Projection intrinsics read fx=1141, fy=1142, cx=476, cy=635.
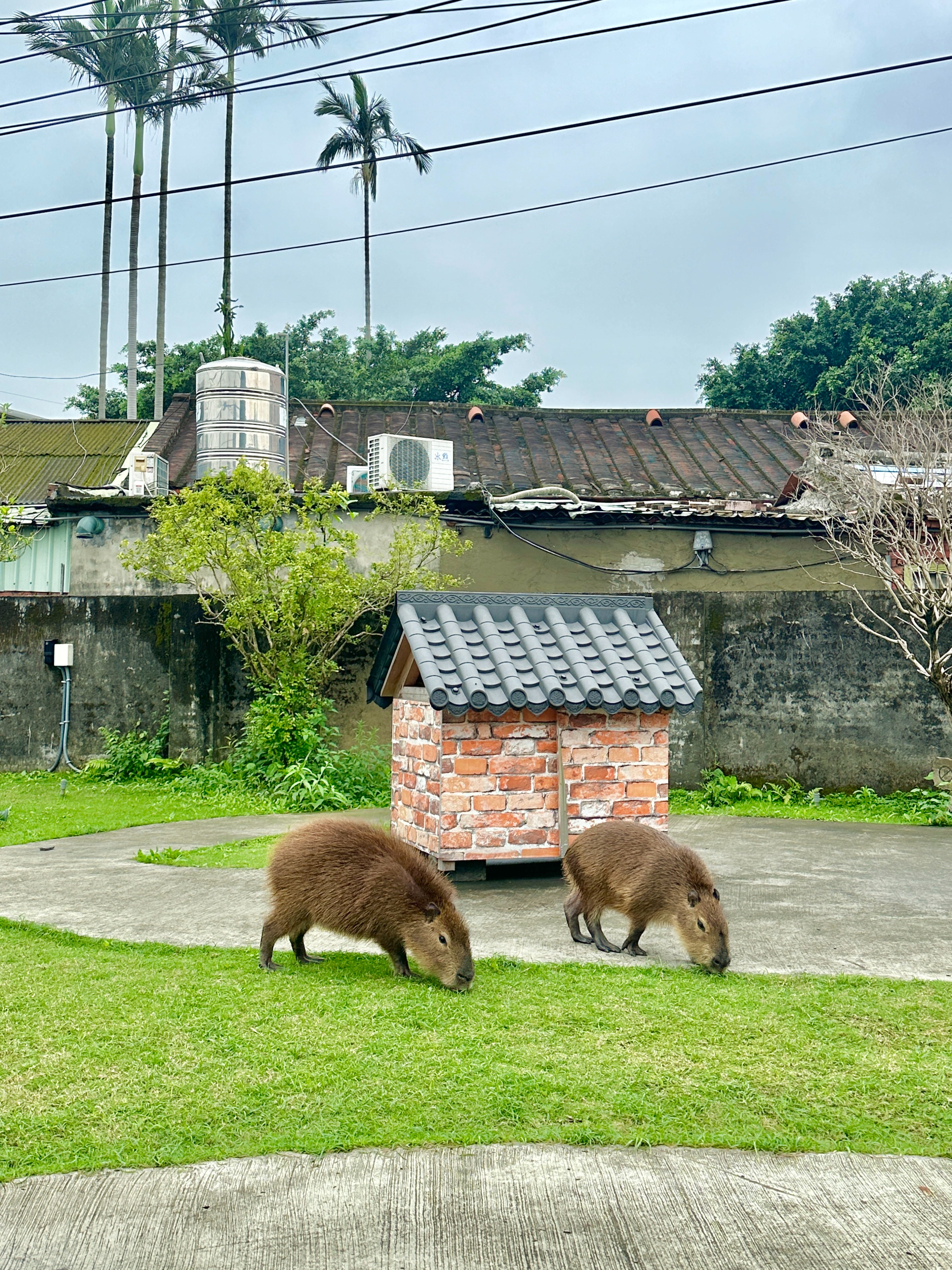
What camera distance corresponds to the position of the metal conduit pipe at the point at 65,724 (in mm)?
12812

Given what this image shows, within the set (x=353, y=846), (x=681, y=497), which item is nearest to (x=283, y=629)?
(x=353, y=846)

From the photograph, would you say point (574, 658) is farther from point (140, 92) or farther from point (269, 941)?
point (140, 92)

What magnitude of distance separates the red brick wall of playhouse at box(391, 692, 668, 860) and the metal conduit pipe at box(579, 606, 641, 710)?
0.24 metres

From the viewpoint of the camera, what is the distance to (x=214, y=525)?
1130 cm

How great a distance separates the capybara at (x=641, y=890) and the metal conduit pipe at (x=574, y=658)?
1255 mm

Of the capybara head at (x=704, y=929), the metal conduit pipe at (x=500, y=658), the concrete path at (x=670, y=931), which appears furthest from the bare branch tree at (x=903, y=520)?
the capybara head at (x=704, y=929)

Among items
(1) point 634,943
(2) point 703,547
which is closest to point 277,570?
(2) point 703,547

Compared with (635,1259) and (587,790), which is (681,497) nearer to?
(587,790)

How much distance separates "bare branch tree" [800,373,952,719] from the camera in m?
9.63

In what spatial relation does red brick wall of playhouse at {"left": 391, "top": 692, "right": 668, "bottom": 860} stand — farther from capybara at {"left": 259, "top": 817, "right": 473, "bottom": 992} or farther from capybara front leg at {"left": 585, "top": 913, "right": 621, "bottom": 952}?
capybara at {"left": 259, "top": 817, "right": 473, "bottom": 992}

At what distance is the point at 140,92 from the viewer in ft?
98.4

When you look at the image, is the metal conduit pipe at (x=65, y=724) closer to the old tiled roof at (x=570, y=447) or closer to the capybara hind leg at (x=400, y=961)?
the old tiled roof at (x=570, y=447)

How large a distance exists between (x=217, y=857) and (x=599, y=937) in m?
3.42

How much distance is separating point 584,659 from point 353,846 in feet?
8.43
